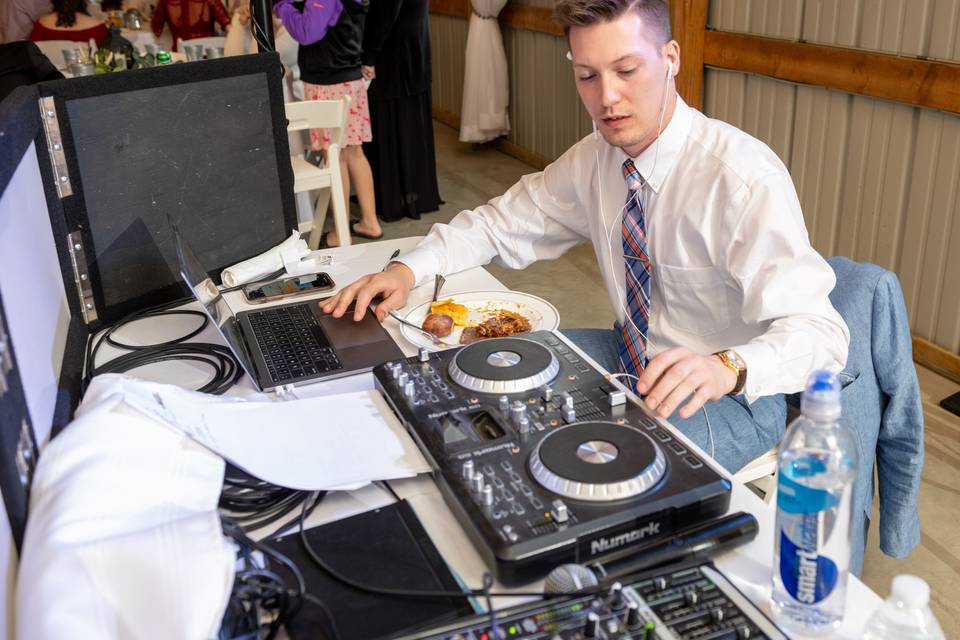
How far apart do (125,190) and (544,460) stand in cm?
102

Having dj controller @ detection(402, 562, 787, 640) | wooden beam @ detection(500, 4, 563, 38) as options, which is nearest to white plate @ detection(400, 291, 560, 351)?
dj controller @ detection(402, 562, 787, 640)

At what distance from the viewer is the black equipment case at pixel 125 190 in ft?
3.90

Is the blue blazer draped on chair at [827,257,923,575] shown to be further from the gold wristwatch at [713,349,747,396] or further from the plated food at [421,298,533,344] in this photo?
the plated food at [421,298,533,344]

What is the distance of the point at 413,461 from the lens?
3.59ft

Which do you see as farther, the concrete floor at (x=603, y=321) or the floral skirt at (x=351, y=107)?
the floral skirt at (x=351, y=107)

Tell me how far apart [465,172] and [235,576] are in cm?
501

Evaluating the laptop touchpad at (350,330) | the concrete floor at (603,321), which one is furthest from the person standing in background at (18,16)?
the laptop touchpad at (350,330)

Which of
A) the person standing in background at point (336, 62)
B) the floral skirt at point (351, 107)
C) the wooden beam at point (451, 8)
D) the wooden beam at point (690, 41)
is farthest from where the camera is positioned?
the wooden beam at point (451, 8)

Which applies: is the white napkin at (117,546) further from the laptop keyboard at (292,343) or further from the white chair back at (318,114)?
the white chair back at (318,114)

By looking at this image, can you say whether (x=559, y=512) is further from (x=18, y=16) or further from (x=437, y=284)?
(x=18, y=16)

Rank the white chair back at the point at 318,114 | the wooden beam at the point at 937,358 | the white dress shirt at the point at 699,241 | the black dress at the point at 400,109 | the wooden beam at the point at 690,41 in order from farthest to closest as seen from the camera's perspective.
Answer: the black dress at the point at 400,109 < the wooden beam at the point at 690,41 < the white chair back at the point at 318,114 < the wooden beam at the point at 937,358 < the white dress shirt at the point at 699,241

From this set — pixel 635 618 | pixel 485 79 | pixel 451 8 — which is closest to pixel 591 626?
pixel 635 618

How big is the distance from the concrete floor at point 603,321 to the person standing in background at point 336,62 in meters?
0.45

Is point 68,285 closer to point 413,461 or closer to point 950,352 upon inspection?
point 413,461
